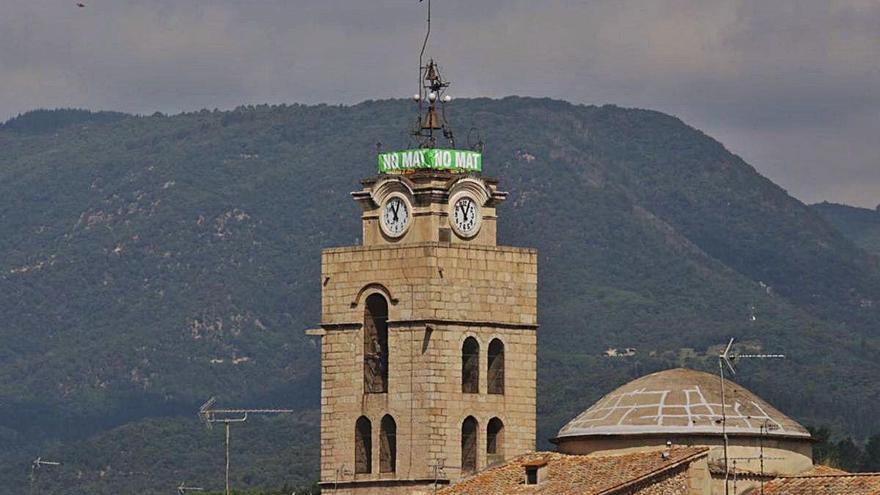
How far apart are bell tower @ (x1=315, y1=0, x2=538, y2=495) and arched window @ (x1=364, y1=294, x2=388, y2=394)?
0.03 meters

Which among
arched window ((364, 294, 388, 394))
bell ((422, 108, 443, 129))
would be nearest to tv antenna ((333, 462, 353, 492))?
arched window ((364, 294, 388, 394))

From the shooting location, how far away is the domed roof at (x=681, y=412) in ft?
296

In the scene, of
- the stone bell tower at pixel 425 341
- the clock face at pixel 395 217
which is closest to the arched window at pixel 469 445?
the stone bell tower at pixel 425 341

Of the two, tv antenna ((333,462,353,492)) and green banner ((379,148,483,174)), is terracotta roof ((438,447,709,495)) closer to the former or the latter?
tv antenna ((333,462,353,492))

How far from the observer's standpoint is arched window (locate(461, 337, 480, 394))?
103 meters

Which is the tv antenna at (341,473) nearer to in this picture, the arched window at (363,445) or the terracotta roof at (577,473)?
the arched window at (363,445)

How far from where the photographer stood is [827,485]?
85.9 meters

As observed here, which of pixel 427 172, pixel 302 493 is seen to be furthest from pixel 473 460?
pixel 302 493

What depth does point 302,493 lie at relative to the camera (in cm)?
18012

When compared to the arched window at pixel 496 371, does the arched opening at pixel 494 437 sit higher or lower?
lower

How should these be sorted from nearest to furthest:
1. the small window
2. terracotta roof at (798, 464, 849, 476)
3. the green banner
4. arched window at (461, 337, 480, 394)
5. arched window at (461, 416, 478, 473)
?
terracotta roof at (798, 464, 849, 476) → the small window → arched window at (461, 416, 478, 473) → arched window at (461, 337, 480, 394) → the green banner

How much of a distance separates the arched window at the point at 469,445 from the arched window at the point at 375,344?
8.64 feet

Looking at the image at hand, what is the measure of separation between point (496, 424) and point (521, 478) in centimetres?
1018

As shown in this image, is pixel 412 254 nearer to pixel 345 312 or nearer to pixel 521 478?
pixel 345 312
